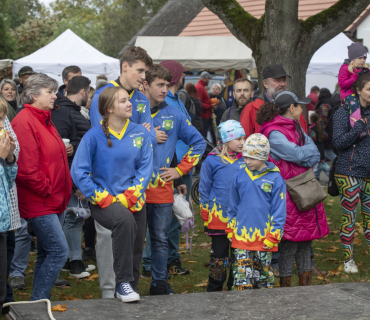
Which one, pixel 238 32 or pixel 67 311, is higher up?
pixel 238 32

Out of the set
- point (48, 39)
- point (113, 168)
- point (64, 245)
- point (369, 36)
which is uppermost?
point (48, 39)

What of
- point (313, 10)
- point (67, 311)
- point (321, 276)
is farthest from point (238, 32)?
point (313, 10)

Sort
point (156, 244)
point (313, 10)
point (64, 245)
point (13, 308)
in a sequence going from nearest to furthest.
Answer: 1. point (13, 308)
2. point (64, 245)
3. point (156, 244)
4. point (313, 10)

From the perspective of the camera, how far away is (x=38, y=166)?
14.2 feet

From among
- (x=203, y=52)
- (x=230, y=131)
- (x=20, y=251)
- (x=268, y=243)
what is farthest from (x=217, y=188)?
(x=203, y=52)

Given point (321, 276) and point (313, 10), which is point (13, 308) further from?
point (313, 10)

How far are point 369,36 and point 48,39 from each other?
29.6 m

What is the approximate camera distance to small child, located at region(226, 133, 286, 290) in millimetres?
4418

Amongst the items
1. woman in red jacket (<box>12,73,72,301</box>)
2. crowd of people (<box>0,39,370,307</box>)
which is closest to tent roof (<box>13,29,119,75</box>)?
crowd of people (<box>0,39,370,307</box>)

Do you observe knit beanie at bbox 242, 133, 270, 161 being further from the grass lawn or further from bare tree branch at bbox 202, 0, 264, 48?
bare tree branch at bbox 202, 0, 264, 48

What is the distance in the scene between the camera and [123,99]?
4145mm

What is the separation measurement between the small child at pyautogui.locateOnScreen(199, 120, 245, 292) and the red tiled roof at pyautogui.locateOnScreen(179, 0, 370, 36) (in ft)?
59.1

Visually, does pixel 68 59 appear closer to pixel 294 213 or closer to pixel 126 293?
pixel 294 213

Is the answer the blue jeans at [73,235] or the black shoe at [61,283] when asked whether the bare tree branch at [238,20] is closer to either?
the blue jeans at [73,235]
